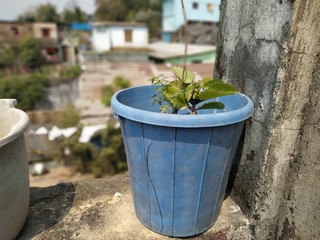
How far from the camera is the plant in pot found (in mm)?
969

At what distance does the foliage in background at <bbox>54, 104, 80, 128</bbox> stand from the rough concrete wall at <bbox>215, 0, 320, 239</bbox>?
10.4m

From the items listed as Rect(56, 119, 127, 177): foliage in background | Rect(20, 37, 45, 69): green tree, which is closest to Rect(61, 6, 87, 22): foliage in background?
Rect(20, 37, 45, 69): green tree

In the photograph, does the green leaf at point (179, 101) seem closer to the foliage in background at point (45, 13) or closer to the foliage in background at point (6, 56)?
the foliage in background at point (6, 56)

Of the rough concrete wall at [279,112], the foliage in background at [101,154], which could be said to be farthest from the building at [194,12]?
the rough concrete wall at [279,112]

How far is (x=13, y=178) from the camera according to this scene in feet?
3.33

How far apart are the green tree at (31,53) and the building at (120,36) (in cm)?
592

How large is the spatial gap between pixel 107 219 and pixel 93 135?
27.5 feet

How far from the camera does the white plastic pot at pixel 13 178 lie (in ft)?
3.14

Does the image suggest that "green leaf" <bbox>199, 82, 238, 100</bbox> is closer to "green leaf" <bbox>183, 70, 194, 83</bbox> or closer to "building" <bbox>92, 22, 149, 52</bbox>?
"green leaf" <bbox>183, 70, 194, 83</bbox>

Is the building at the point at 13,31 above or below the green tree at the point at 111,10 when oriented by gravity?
below

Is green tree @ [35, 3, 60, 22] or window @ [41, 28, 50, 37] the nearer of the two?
window @ [41, 28, 50, 37]

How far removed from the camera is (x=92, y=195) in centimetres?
151

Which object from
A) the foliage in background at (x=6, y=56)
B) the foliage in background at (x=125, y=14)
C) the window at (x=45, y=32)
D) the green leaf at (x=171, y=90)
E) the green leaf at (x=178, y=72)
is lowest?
the foliage in background at (x=6, y=56)

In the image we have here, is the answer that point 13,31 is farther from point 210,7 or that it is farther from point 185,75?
point 185,75
